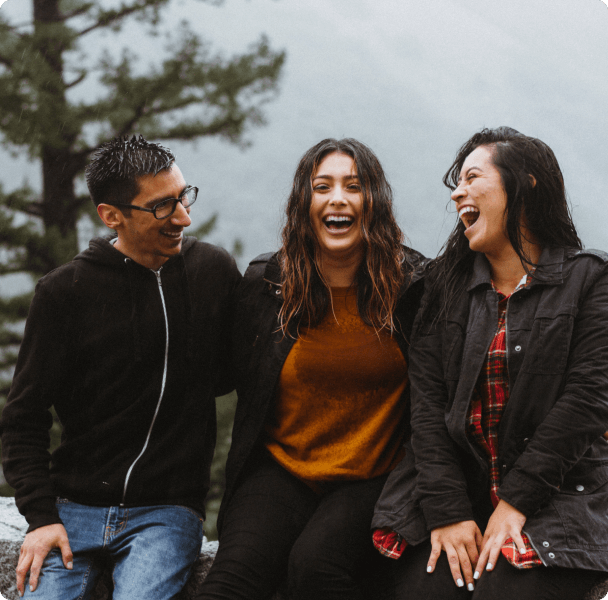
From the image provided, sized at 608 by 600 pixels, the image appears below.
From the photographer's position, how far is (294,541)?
6.64 ft

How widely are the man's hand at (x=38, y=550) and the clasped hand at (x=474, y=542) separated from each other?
1.11 meters

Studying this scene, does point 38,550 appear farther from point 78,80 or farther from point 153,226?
point 78,80

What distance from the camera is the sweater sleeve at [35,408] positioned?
2.04 metres

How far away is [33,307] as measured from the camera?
214cm

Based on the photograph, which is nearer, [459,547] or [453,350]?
[459,547]

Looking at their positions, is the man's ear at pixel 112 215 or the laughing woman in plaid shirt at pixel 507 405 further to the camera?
the man's ear at pixel 112 215

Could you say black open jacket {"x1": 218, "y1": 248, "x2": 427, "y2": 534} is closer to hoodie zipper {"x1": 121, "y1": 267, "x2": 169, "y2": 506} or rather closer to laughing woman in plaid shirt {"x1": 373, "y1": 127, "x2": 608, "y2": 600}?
laughing woman in plaid shirt {"x1": 373, "y1": 127, "x2": 608, "y2": 600}

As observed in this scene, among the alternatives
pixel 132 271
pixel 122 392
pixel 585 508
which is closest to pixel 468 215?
pixel 585 508

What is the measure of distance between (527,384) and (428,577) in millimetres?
616

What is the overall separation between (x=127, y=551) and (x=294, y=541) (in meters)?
0.54

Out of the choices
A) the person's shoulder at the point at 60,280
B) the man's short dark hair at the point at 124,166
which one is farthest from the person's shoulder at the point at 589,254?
the person's shoulder at the point at 60,280

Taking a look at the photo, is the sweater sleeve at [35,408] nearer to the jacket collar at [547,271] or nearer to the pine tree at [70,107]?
the jacket collar at [547,271]

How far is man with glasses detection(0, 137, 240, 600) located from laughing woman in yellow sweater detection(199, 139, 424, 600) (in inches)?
6.1

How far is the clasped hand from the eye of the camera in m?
1.75
